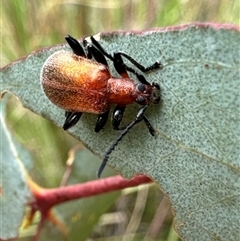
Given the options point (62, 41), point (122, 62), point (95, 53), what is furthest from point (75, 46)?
point (62, 41)

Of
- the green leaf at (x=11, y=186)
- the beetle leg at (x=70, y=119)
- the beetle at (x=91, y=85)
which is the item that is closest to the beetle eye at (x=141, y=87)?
the beetle at (x=91, y=85)

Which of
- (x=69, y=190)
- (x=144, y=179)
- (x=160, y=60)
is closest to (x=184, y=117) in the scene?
(x=160, y=60)

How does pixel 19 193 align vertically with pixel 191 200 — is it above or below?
below

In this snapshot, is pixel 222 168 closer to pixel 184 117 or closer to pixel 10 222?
pixel 184 117

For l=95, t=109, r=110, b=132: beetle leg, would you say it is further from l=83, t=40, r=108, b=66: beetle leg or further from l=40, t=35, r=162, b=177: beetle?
l=83, t=40, r=108, b=66: beetle leg

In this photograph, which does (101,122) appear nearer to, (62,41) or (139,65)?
(139,65)
